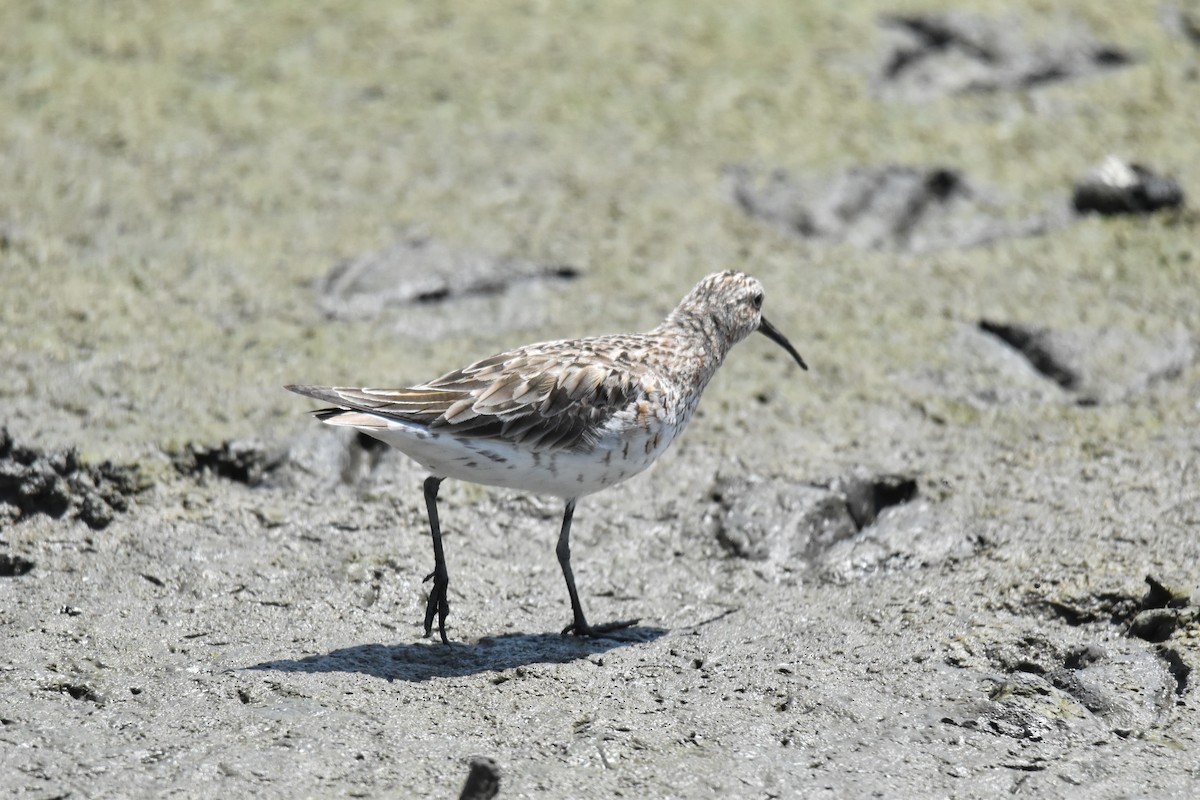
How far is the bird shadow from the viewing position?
4383 mm

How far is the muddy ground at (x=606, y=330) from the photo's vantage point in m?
Result: 4.10

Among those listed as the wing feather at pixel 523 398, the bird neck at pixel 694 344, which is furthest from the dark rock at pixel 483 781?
the bird neck at pixel 694 344

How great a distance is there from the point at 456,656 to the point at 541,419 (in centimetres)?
86

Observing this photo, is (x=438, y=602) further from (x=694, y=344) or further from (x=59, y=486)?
(x=59, y=486)

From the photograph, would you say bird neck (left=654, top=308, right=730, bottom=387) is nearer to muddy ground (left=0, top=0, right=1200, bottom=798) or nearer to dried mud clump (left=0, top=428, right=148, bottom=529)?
muddy ground (left=0, top=0, right=1200, bottom=798)

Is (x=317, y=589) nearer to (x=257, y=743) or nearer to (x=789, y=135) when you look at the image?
(x=257, y=743)

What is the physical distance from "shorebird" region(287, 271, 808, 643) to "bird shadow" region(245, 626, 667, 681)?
69mm

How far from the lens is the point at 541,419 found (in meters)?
4.73

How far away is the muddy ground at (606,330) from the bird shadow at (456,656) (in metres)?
0.02

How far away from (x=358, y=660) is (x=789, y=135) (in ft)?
15.9

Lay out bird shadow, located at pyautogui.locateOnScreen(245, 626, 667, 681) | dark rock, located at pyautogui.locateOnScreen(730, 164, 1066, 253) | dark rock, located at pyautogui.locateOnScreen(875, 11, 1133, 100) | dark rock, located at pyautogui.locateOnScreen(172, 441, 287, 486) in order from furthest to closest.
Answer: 1. dark rock, located at pyautogui.locateOnScreen(875, 11, 1133, 100)
2. dark rock, located at pyautogui.locateOnScreen(730, 164, 1066, 253)
3. dark rock, located at pyautogui.locateOnScreen(172, 441, 287, 486)
4. bird shadow, located at pyautogui.locateOnScreen(245, 626, 667, 681)

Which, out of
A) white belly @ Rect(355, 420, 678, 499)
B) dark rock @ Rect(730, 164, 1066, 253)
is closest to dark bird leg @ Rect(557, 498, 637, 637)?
white belly @ Rect(355, 420, 678, 499)

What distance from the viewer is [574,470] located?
476 centimetres

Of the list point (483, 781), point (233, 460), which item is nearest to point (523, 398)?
point (233, 460)
